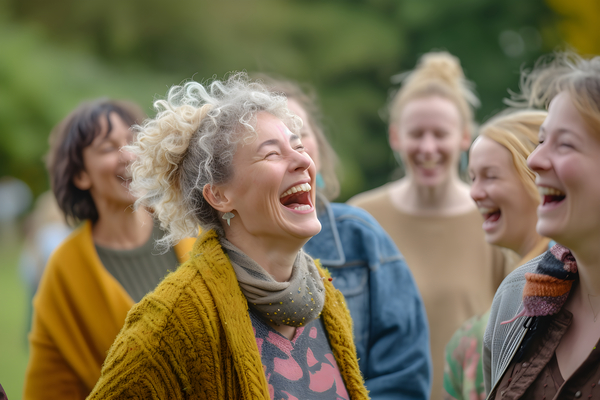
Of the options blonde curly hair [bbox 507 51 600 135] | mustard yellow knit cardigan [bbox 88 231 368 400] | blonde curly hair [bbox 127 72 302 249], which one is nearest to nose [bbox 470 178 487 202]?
blonde curly hair [bbox 507 51 600 135]

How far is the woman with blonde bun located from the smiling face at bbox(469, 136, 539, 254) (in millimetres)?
992

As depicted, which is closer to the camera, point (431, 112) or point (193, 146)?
point (193, 146)

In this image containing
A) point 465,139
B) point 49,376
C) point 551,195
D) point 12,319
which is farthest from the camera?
point 12,319

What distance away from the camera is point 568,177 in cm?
162

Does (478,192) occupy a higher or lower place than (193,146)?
lower

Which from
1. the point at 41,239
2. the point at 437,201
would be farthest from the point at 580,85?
the point at 41,239

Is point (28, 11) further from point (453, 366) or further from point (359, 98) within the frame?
point (453, 366)

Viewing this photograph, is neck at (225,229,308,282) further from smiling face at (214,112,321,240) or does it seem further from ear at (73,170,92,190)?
ear at (73,170,92,190)

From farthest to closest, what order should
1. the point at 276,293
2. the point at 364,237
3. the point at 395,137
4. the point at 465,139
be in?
the point at 395,137 → the point at 465,139 → the point at 364,237 → the point at 276,293

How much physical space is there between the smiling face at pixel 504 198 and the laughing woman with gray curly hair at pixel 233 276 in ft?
2.68

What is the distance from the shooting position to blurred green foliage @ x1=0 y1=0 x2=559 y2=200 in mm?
9594

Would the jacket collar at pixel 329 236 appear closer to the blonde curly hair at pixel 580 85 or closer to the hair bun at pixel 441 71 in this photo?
the blonde curly hair at pixel 580 85

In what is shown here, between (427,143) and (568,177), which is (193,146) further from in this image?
(427,143)

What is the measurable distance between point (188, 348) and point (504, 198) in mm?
1469
